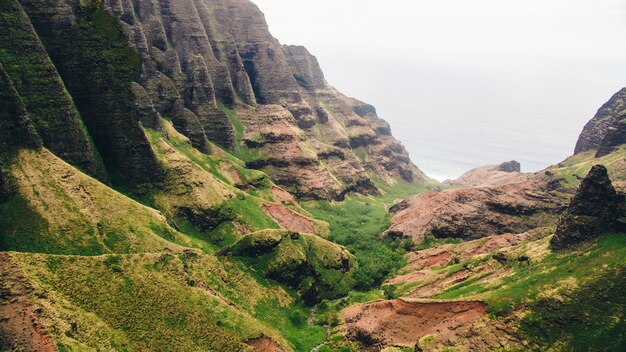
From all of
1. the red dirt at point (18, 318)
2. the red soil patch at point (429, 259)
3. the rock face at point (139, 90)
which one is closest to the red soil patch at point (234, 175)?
the rock face at point (139, 90)

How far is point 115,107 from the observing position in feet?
307

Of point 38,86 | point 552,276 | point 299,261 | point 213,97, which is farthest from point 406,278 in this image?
point 213,97

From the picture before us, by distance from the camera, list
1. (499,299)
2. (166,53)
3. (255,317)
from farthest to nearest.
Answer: (166,53) → (255,317) → (499,299)

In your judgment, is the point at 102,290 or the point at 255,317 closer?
the point at 102,290

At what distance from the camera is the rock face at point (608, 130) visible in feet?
519

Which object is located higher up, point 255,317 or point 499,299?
point 499,299

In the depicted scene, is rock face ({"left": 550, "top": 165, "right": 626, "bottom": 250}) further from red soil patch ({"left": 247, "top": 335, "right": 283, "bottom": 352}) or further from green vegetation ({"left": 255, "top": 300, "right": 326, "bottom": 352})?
red soil patch ({"left": 247, "top": 335, "right": 283, "bottom": 352})

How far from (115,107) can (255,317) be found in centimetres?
5205

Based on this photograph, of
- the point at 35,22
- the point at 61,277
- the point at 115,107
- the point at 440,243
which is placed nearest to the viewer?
the point at 61,277

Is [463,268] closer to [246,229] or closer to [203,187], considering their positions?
[246,229]

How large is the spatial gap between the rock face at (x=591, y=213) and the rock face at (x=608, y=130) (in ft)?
287

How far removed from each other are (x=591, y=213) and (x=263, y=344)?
65.3 meters

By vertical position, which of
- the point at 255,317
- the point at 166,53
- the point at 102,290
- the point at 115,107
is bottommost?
the point at 255,317

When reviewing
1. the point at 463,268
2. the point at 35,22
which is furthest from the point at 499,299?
the point at 35,22
